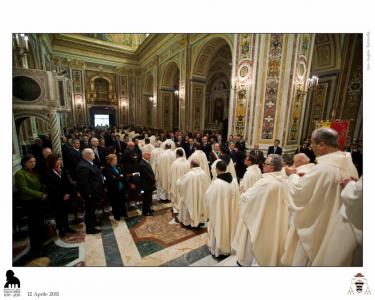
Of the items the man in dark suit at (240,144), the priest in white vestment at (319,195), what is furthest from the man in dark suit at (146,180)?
the man in dark suit at (240,144)

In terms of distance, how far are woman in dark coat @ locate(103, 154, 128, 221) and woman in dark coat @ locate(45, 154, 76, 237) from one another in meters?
0.69

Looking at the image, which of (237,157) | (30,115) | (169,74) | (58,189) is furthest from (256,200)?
(169,74)

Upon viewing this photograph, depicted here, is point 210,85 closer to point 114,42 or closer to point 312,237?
point 114,42

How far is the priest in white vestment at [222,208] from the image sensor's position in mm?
2674

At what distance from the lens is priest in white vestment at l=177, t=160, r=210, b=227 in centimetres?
344

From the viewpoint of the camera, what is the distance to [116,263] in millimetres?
2668

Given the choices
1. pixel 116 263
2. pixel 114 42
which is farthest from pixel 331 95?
pixel 114 42

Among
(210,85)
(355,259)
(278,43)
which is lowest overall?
(355,259)
